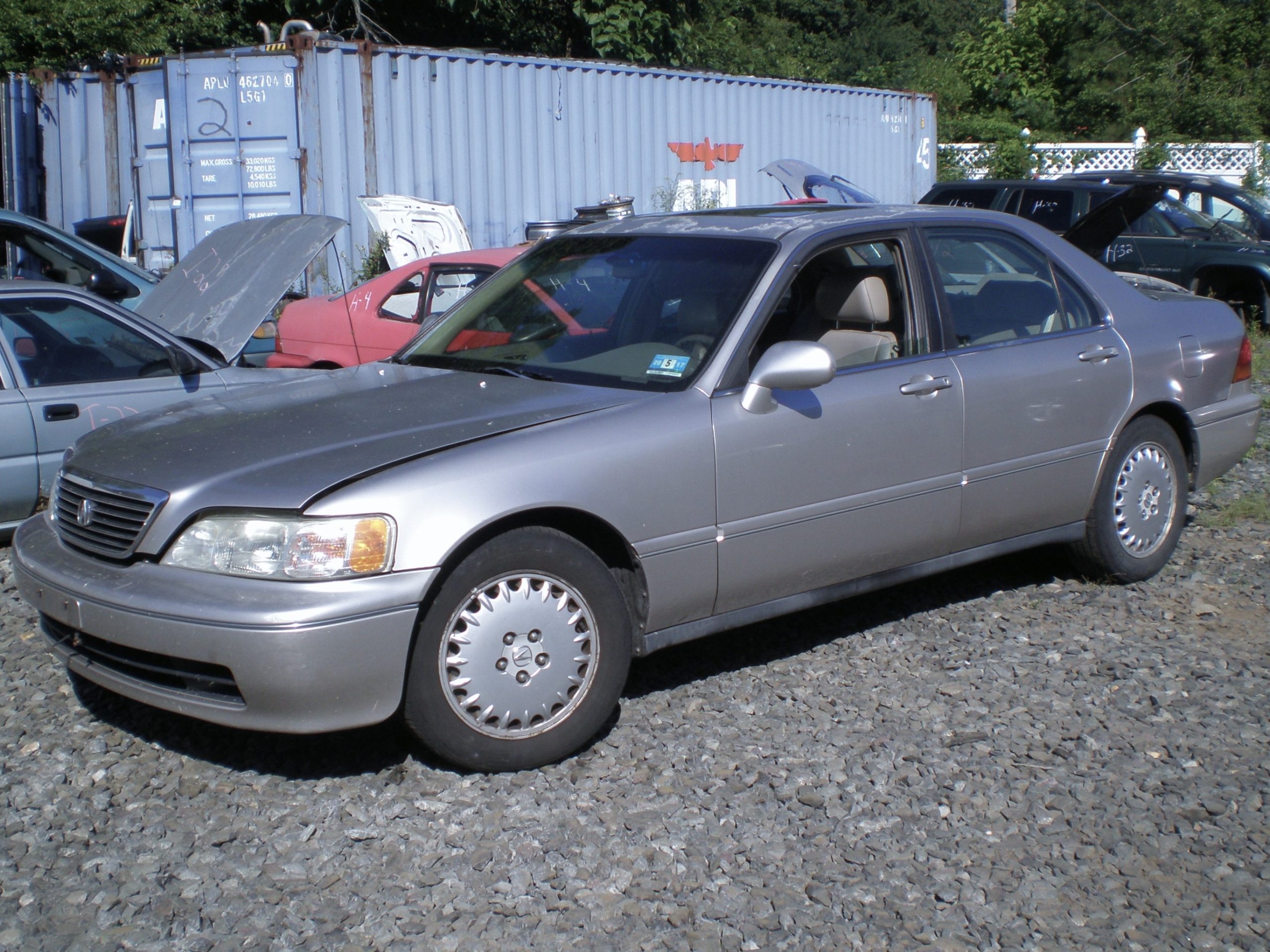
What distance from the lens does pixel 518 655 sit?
141 inches

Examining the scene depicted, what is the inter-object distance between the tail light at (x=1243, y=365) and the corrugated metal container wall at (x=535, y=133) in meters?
9.45

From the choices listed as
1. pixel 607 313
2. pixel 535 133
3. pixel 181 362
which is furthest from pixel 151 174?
pixel 607 313

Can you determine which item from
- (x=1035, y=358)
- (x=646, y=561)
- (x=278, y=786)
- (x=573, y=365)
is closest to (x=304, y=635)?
(x=278, y=786)

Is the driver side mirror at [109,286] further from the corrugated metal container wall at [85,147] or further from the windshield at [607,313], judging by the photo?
the corrugated metal container wall at [85,147]

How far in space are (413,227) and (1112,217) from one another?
7.96 m

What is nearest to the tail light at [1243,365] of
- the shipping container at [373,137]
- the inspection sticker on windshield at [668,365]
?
the inspection sticker on windshield at [668,365]

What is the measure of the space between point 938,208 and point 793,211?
0.58 metres

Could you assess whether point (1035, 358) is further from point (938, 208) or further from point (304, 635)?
point (304, 635)

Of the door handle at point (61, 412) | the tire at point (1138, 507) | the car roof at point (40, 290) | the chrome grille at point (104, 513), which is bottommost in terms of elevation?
the tire at point (1138, 507)

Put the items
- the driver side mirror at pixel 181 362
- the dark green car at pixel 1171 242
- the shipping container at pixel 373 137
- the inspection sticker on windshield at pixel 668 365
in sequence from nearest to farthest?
the inspection sticker on windshield at pixel 668 365
the driver side mirror at pixel 181 362
the dark green car at pixel 1171 242
the shipping container at pixel 373 137

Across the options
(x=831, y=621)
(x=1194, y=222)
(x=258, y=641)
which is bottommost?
(x=831, y=621)

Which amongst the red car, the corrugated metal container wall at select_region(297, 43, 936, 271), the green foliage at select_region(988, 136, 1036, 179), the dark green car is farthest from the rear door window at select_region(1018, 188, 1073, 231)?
the green foliage at select_region(988, 136, 1036, 179)

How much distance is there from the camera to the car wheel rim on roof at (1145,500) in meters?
5.26

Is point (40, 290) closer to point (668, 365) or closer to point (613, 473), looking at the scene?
point (668, 365)
